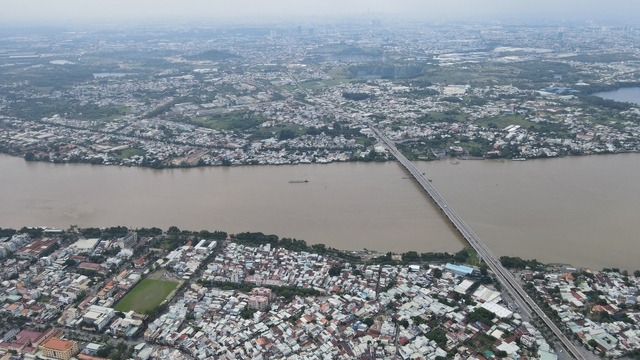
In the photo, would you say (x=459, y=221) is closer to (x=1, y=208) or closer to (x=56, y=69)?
(x=1, y=208)

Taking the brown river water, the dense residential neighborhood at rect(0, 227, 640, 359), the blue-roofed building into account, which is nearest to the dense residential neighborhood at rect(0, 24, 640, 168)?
the brown river water

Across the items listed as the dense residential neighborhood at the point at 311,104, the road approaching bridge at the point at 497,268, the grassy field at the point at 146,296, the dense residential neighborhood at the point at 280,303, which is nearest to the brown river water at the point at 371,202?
the road approaching bridge at the point at 497,268

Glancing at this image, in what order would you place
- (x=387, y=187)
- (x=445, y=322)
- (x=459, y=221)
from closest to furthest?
(x=445, y=322) → (x=459, y=221) → (x=387, y=187)

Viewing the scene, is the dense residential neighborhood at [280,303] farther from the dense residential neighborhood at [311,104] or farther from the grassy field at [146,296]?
the dense residential neighborhood at [311,104]

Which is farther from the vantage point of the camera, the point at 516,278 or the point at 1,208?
the point at 1,208

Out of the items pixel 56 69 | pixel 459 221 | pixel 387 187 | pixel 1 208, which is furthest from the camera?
pixel 56 69

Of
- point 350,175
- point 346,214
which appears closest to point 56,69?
point 350,175

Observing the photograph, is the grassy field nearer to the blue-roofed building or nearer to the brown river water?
the brown river water

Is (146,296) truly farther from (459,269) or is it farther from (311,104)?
(311,104)
